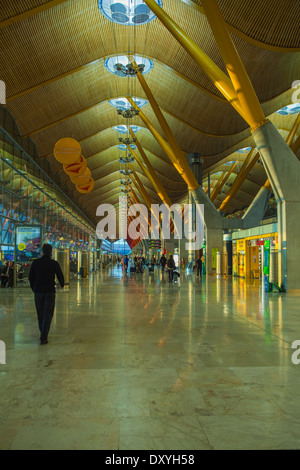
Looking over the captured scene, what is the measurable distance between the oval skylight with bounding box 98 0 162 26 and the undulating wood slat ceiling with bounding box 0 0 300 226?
384mm

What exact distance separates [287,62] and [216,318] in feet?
62.0

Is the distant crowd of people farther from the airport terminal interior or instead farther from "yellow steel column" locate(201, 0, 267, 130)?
"yellow steel column" locate(201, 0, 267, 130)

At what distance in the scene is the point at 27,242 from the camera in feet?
62.2

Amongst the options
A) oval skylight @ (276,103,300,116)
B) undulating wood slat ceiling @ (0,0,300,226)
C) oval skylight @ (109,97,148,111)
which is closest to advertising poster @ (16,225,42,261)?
undulating wood slat ceiling @ (0,0,300,226)

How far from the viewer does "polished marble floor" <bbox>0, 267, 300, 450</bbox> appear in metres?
Answer: 3.05

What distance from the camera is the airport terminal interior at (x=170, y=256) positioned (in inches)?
139

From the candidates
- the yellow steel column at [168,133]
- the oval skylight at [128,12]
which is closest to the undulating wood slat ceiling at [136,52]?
the oval skylight at [128,12]

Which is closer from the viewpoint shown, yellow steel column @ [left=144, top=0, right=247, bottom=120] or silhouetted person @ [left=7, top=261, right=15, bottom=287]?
yellow steel column @ [left=144, top=0, right=247, bottom=120]

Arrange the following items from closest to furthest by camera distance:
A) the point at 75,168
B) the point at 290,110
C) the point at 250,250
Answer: the point at 75,168, the point at 250,250, the point at 290,110

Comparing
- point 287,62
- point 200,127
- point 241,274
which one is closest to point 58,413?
point 287,62

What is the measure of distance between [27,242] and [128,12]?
14.9 meters

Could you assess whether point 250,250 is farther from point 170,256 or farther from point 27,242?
point 27,242

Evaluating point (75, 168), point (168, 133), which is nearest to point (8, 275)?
point (75, 168)

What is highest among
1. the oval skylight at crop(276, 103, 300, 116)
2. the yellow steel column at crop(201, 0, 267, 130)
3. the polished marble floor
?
→ the oval skylight at crop(276, 103, 300, 116)
